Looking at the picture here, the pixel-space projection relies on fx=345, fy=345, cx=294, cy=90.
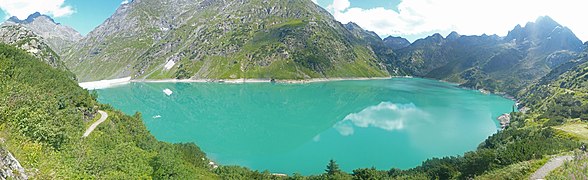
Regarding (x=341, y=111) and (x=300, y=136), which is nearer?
(x=300, y=136)

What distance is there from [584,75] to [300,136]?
143 meters

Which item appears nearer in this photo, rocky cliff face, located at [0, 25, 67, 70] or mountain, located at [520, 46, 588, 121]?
mountain, located at [520, 46, 588, 121]

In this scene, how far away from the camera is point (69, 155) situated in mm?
27922

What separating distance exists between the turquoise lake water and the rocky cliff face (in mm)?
32780

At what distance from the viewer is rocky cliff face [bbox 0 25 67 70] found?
103m

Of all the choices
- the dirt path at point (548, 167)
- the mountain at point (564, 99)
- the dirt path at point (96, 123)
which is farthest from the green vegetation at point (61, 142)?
the mountain at point (564, 99)

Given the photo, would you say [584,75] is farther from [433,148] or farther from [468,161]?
[468,161]

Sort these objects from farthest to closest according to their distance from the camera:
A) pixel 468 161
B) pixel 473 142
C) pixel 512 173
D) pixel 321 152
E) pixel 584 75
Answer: pixel 584 75 < pixel 473 142 < pixel 321 152 < pixel 468 161 < pixel 512 173

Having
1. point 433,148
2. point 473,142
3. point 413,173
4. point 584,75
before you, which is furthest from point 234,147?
point 584,75

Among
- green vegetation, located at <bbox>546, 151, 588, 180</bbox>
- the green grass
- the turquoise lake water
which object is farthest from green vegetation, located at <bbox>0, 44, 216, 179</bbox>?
the green grass

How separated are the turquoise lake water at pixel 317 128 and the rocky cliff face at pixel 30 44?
32780 mm

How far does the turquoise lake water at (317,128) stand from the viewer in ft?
245

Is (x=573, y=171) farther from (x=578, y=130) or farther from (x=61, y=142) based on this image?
(x=578, y=130)

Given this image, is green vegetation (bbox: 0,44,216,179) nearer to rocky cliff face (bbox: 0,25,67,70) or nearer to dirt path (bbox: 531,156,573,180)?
dirt path (bbox: 531,156,573,180)
